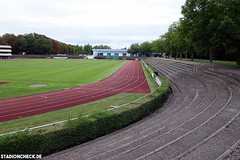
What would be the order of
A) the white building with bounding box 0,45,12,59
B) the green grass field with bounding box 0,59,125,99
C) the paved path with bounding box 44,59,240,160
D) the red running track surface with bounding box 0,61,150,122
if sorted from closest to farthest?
the paved path with bounding box 44,59,240,160, the red running track surface with bounding box 0,61,150,122, the green grass field with bounding box 0,59,125,99, the white building with bounding box 0,45,12,59

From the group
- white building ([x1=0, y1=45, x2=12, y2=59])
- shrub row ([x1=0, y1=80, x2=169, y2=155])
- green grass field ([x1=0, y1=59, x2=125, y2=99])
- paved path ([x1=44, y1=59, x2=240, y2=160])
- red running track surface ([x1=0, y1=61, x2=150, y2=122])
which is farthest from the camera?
white building ([x1=0, y1=45, x2=12, y2=59])

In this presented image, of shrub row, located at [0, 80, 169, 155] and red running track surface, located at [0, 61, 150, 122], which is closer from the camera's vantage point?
shrub row, located at [0, 80, 169, 155]

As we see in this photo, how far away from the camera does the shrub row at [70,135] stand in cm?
871

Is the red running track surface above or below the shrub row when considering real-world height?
below

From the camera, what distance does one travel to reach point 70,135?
411 inches

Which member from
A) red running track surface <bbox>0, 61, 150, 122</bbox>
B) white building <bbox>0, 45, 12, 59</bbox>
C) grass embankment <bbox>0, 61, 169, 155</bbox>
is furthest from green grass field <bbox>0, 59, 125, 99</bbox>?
white building <bbox>0, 45, 12, 59</bbox>

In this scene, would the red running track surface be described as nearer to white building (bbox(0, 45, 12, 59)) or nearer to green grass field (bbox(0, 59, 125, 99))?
green grass field (bbox(0, 59, 125, 99))

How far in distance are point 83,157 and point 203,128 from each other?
6384 mm

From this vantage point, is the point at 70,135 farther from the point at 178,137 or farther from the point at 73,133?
the point at 178,137

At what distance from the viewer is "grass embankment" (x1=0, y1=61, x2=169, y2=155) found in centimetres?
877

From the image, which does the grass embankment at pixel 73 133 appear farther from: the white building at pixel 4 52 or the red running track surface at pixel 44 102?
the white building at pixel 4 52

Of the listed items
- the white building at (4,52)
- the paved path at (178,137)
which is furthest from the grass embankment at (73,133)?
the white building at (4,52)

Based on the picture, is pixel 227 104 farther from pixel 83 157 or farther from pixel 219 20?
pixel 219 20

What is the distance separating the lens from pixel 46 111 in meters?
16.5
